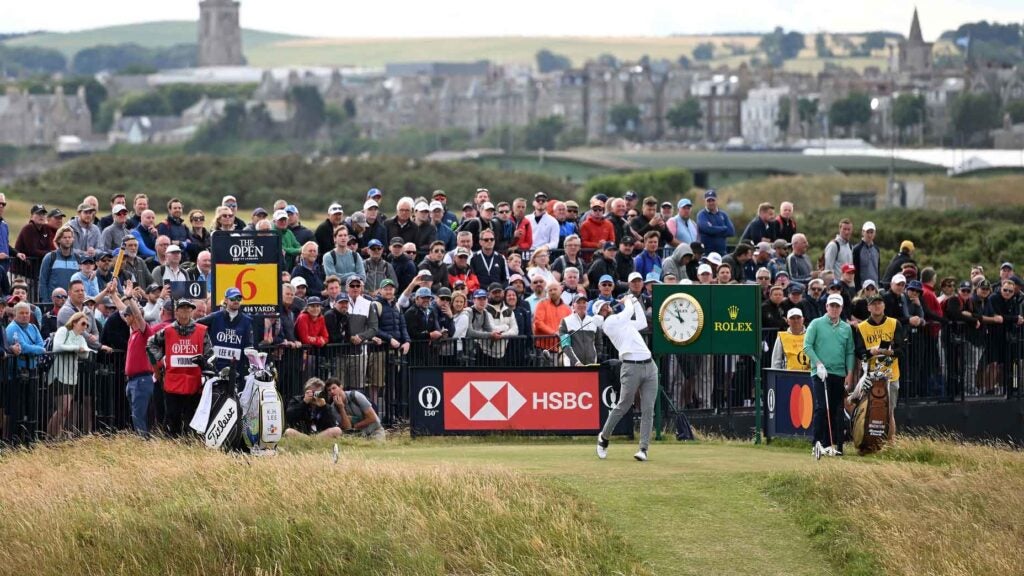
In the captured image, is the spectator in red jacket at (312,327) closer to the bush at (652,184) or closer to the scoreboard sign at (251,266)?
the scoreboard sign at (251,266)

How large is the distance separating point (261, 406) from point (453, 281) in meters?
6.26

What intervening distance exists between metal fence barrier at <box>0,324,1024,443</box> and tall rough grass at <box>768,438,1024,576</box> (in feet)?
12.9

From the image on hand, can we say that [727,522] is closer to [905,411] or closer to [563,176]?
[905,411]

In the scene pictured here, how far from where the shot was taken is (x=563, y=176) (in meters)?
155

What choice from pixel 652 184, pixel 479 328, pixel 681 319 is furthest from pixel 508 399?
pixel 652 184

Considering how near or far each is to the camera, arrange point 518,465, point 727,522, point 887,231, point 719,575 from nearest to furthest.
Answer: point 719,575 < point 727,522 < point 518,465 < point 887,231

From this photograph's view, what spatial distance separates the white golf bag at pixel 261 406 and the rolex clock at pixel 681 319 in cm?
533

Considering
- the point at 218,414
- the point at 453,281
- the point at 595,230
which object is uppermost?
the point at 595,230

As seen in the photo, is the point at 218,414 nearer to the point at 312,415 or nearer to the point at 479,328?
the point at 312,415

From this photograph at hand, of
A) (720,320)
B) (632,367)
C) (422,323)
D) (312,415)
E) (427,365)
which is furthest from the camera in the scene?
(422,323)

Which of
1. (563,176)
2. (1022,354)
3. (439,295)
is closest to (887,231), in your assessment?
(1022,354)

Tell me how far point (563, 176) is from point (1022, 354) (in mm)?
126761

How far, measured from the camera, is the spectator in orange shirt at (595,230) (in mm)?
28609

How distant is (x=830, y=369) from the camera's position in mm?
21922
